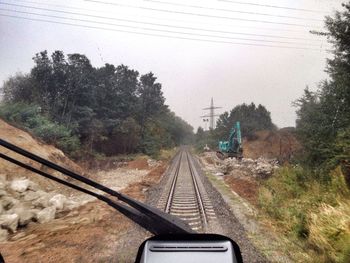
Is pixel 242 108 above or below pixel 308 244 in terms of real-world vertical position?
above

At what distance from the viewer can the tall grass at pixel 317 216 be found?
17.8 ft

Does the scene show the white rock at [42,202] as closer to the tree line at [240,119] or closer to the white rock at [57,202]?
the white rock at [57,202]

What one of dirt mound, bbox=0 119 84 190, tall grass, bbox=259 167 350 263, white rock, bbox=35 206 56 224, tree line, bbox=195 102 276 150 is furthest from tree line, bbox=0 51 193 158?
tree line, bbox=195 102 276 150

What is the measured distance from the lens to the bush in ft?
61.5

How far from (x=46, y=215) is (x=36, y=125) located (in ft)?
46.2

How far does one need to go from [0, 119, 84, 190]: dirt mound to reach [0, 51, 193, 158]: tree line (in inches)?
112

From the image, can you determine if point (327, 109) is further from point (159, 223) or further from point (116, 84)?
point (116, 84)

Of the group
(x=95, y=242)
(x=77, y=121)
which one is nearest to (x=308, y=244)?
(x=95, y=242)

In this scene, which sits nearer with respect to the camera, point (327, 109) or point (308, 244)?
point (308, 244)

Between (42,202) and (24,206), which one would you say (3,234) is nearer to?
(24,206)

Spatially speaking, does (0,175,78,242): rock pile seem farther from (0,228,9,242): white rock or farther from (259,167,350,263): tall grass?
(259,167,350,263): tall grass

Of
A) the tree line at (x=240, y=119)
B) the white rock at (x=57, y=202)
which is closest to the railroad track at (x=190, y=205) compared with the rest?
the white rock at (x=57, y=202)

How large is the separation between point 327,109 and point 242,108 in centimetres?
4918

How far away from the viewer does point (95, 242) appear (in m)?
6.12
